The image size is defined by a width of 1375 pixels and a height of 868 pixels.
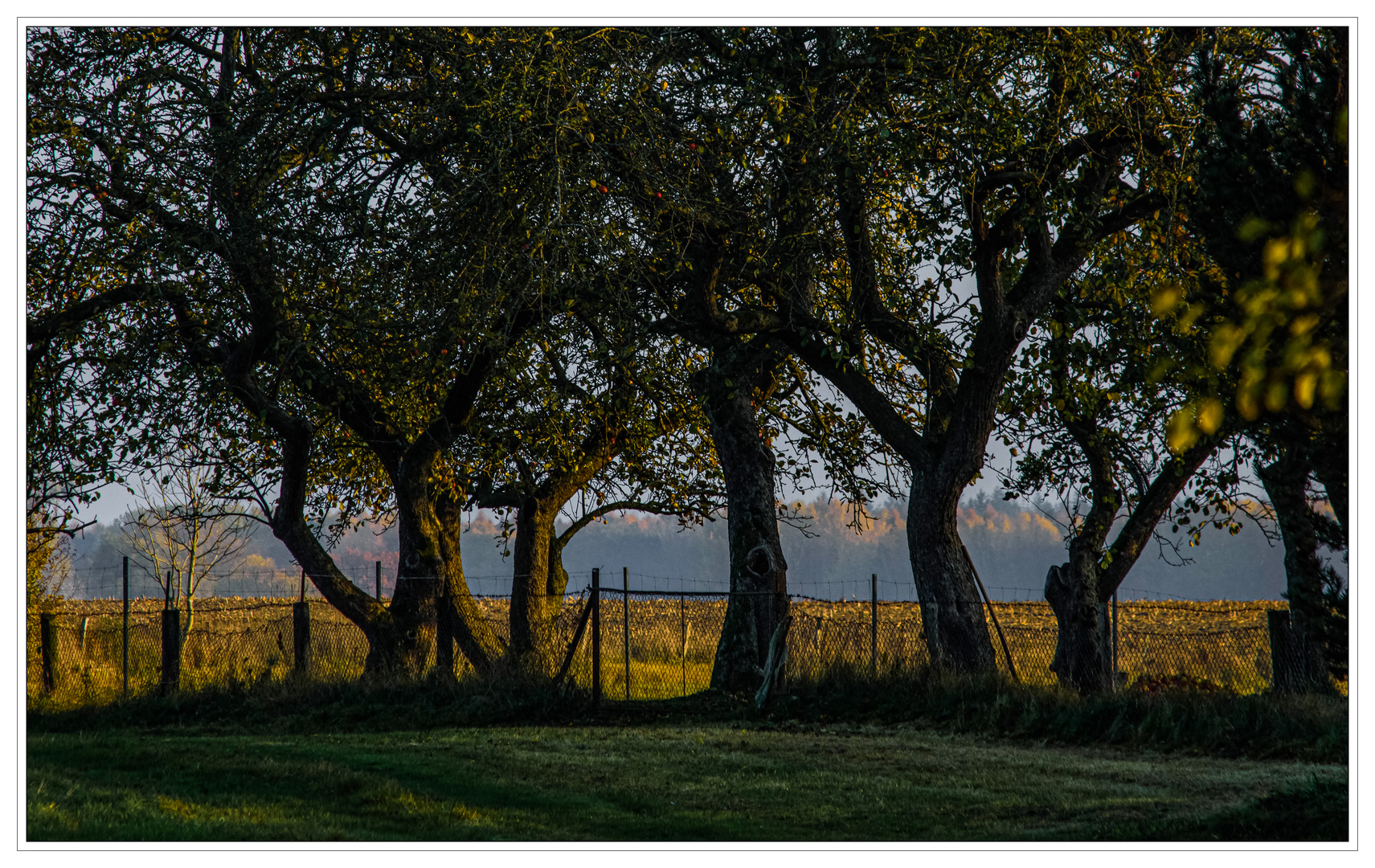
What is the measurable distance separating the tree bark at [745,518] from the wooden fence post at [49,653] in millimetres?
10254

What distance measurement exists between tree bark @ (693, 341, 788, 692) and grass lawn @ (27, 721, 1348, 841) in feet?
9.22

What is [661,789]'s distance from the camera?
8812 mm

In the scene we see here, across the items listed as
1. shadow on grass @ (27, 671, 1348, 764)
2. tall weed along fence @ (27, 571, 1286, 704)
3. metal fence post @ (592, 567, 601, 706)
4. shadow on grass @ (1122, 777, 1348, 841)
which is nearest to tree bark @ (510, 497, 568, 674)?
tall weed along fence @ (27, 571, 1286, 704)

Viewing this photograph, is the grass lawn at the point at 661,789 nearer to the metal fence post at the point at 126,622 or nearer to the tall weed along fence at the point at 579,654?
the tall weed along fence at the point at 579,654

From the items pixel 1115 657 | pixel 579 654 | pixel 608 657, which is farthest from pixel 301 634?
pixel 1115 657

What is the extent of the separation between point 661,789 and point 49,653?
12665 mm

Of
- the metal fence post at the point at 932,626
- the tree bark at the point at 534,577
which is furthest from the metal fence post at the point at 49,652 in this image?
the metal fence post at the point at 932,626

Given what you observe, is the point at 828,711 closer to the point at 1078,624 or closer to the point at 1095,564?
the point at 1078,624

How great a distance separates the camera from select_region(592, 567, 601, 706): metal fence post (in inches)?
496

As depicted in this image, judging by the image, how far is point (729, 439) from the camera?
15742 millimetres

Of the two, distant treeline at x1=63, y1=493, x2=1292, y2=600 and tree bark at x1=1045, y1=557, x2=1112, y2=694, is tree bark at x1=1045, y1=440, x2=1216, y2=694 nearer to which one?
tree bark at x1=1045, y1=557, x2=1112, y2=694

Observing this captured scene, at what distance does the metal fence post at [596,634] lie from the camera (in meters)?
12.6

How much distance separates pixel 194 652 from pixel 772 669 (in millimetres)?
10921
